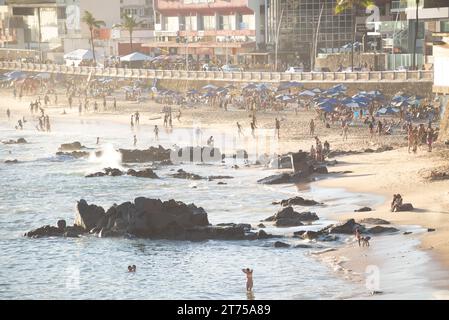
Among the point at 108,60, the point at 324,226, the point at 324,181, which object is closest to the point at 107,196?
Result: the point at 324,181

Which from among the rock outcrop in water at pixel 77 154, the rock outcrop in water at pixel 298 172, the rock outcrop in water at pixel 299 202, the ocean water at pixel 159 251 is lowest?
the ocean water at pixel 159 251

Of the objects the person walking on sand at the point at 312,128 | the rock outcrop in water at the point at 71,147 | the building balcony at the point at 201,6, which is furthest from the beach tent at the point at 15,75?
the person walking on sand at the point at 312,128

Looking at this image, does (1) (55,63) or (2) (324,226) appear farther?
(1) (55,63)

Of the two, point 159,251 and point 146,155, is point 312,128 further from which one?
point 159,251

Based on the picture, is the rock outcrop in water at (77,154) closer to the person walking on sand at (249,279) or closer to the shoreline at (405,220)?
the shoreline at (405,220)

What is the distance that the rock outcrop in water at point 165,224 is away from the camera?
46.4 meters

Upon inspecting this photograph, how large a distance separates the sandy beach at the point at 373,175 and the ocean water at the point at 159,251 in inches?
59.5

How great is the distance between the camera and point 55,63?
5207 inches

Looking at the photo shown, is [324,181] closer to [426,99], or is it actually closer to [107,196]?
[107,196]

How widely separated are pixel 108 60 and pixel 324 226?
270ft

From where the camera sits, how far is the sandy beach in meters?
40.7

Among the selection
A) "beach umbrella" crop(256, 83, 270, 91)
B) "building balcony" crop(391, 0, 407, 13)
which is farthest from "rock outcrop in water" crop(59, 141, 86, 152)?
"building balcony" crop(391, 0, 407, 13)

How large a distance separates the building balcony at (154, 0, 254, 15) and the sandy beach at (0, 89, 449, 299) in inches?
1014

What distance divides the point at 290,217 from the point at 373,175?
1189cm
